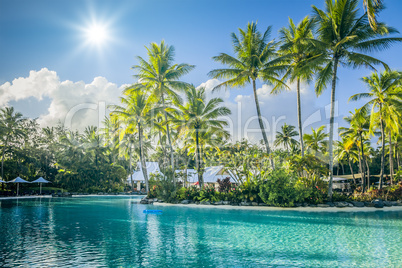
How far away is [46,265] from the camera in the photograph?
5.60 metres

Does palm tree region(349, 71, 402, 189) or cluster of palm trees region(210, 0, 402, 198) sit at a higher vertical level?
cluster of palm trees region(210, 0, 402, 198)

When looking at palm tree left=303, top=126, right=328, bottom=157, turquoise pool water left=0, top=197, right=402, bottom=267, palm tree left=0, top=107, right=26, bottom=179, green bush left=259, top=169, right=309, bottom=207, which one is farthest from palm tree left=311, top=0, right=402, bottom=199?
palm tree left=0, top=107, right=26, bottom=179

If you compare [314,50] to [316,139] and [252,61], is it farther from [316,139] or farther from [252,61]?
[316,139]

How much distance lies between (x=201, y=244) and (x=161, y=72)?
1642 cm

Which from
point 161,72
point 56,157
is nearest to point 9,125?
point 56,157

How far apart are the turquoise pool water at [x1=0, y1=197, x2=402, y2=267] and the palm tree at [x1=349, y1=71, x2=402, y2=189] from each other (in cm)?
1084

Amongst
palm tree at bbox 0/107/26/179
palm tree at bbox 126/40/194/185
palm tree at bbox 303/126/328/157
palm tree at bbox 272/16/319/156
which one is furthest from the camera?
palm tree at bbox 0/107/26/179

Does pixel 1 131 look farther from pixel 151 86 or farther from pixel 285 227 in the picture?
pixel 285 227

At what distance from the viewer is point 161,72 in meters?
21.8

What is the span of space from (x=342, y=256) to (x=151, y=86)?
18832mm

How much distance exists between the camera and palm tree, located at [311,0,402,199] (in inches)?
615

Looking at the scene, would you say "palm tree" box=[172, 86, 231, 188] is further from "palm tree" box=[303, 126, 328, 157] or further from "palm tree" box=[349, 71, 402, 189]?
"palm tree" box=[303, 126, 328, 157]

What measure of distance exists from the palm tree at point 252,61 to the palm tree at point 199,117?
2969 millimetres

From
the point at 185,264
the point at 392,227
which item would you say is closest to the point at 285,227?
the point at 392,227
